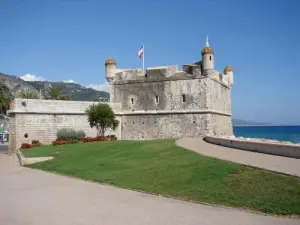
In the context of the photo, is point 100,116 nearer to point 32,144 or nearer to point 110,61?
point 32,144

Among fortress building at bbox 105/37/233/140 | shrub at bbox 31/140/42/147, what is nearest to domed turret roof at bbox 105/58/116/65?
fortress building at bbox 105/37/233/140

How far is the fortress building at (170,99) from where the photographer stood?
98.3 feet

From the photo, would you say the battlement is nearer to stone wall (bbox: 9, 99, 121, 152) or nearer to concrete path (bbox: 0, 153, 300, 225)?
stone wall (bbox: 9, 99, 121, 152)

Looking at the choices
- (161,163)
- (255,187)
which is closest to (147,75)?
(161,163)

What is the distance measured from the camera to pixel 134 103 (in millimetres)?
33281

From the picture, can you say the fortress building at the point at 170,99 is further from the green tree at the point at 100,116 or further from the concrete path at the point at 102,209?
the concrete path at the point at 102,209

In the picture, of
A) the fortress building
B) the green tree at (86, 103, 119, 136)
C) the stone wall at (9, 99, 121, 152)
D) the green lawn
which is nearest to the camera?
the green lawn

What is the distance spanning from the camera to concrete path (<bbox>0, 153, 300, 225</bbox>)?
6734 mm

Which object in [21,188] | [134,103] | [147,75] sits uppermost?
[147,75]

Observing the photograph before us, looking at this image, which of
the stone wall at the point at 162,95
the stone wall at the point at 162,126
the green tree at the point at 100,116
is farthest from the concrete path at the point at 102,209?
the stone wall at the point at 162,95

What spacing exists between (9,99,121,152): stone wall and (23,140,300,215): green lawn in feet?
41.9

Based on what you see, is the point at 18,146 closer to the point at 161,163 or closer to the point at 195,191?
the point at 161,163

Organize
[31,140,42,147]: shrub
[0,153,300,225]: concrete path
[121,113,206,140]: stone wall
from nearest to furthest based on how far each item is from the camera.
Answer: [0,153,300,225]: concrete path
[31,140,42,147]: shrub
[121,113,206,140]: stone wall

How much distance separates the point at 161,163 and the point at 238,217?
242 inches
